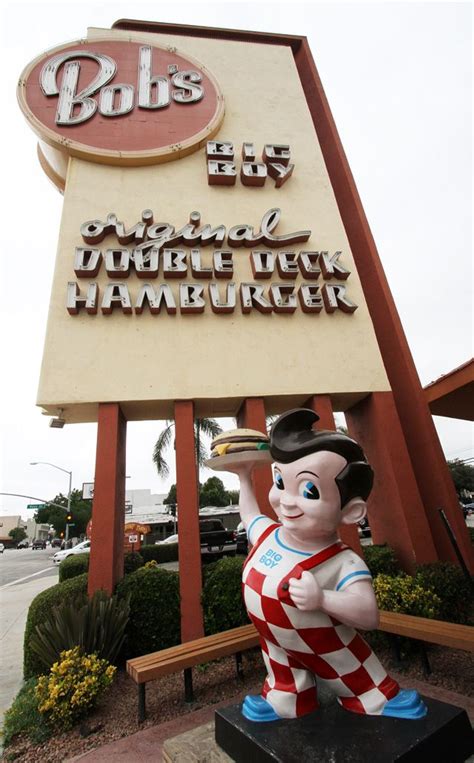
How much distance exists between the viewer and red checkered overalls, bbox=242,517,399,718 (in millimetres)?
2387

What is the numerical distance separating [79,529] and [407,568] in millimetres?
61605

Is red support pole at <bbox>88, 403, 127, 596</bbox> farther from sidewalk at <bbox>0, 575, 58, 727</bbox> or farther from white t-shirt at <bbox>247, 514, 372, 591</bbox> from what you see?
white t-shirt at <bbox>247, 514, 372, 591</bbox>

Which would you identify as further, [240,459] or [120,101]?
[120,101]

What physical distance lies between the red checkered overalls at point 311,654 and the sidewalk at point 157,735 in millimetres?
1210

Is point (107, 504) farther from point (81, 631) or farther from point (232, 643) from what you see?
point (232, 643)

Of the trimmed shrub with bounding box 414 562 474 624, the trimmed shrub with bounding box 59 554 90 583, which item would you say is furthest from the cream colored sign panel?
the trimmed shrub with bounding box 59 554 90 583

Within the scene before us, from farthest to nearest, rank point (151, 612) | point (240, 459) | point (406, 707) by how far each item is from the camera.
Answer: point (151, 612) < point (240, 459) < point (406, 707)

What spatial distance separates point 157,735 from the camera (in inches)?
149

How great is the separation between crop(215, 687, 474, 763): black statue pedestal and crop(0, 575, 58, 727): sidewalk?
151 inches

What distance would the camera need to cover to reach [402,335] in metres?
8.26

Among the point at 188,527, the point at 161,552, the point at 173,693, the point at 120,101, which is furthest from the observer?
the point at 161,552

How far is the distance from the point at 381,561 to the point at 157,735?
4.15 meters

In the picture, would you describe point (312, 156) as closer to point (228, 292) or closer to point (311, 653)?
point (228, 292)

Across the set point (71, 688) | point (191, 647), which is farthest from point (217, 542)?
point (71, 688)
